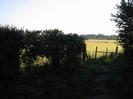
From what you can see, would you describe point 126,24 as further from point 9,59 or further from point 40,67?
point 9,59

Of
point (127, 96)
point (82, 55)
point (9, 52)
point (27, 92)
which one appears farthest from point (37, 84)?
point (82, 55)

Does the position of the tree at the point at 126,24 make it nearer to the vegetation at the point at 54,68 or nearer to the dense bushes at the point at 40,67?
the vegetation at the point at 54,68

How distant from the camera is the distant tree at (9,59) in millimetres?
11500

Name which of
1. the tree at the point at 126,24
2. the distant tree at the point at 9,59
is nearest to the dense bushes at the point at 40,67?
the distant tree at the point at 9,59

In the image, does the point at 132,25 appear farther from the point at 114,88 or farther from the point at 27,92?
the point at 27,92

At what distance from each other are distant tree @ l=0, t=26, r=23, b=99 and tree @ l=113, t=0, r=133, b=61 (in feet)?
23.7

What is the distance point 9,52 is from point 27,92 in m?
1.77

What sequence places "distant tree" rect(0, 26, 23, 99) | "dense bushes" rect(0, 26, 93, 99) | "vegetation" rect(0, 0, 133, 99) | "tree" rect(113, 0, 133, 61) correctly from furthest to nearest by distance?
1. "tree" rect(113, 0, 133, 61)
2. "vegetation" rect(0, 0, 133, 99)
3. "dense bushes" rect(0, 26, 93, 99)
4. "distant tree" rect(0, 26, 23, 99)

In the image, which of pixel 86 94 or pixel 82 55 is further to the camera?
pixel 82 55

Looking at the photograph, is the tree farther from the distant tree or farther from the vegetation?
the distant tree

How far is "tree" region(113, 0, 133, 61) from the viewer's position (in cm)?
1775

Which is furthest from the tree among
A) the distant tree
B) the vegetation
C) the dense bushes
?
the distant tree

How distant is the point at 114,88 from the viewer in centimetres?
1520

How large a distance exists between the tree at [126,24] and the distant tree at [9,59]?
7238mm
